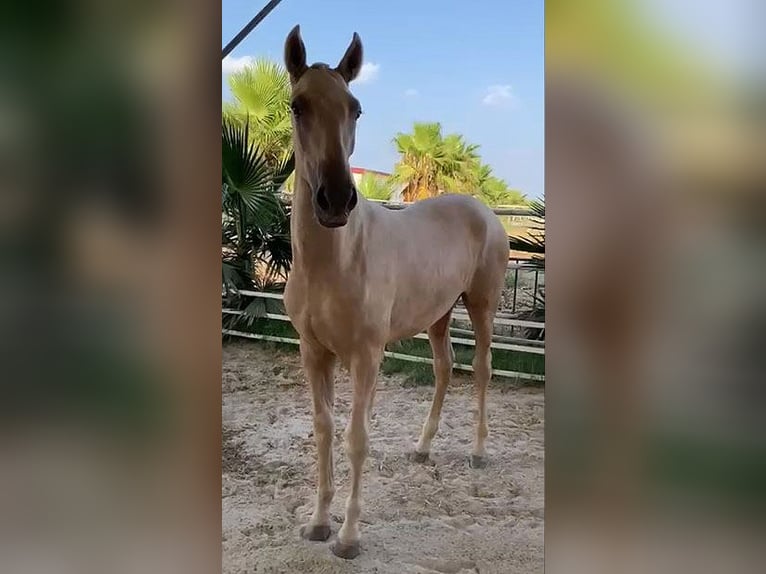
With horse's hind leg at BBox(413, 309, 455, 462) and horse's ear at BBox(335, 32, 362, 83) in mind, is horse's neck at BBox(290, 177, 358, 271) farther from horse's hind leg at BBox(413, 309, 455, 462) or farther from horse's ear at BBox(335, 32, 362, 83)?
horse's hind leg at BBox(413, 309, 455, 462)

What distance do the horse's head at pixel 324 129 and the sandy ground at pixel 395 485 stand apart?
83cm

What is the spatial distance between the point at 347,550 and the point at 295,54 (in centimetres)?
113

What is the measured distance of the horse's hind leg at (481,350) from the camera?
6.64 feet

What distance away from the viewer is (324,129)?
1176 mm

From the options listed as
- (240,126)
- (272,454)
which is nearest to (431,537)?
(272,454)

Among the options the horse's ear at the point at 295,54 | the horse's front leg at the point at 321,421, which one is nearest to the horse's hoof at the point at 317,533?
the horse's front leg at the point at 321,421

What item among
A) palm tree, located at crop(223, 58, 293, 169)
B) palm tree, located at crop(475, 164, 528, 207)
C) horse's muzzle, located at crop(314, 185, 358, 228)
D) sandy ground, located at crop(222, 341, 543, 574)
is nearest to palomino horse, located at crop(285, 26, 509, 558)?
horse's muzzle, located at crop(314, 185, 358, 228)

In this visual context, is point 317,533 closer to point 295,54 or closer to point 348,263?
point 348,263
